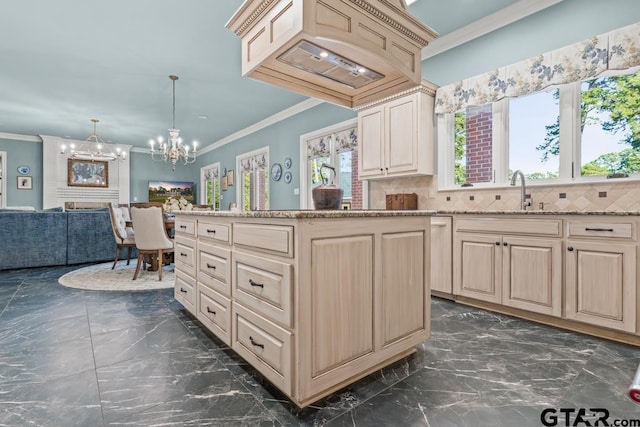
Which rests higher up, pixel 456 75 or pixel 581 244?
pixel 456 75

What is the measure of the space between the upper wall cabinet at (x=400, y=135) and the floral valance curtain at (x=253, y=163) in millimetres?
3643

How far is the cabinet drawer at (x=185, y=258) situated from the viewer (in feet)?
7.94

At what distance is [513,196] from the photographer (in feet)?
10.3

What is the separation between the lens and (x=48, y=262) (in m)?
4.80

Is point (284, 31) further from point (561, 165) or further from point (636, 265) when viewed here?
point (561, 165)

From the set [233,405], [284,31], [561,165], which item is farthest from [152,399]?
[561,165]

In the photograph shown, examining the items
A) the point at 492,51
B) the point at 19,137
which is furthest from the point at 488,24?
the point at 19,137

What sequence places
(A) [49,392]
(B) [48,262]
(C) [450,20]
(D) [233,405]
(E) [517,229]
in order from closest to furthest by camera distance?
1. (D) [233,405]
2. (A) [49,392]
3. (E) [517,229]
4. (C) [450,20]
5. (B) [48,262]

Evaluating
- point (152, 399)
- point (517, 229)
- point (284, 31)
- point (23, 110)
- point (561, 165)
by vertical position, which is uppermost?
point (23, 110)

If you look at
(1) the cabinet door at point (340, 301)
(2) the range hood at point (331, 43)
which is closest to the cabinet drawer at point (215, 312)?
(1) the cabinet door at point (340, 301)

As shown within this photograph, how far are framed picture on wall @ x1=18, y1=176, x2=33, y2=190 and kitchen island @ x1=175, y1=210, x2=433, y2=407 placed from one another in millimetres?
9528

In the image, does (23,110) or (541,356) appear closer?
(541,356)

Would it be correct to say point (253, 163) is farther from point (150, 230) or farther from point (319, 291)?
point (319, 291)

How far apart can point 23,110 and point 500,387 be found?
8733 millimetres
